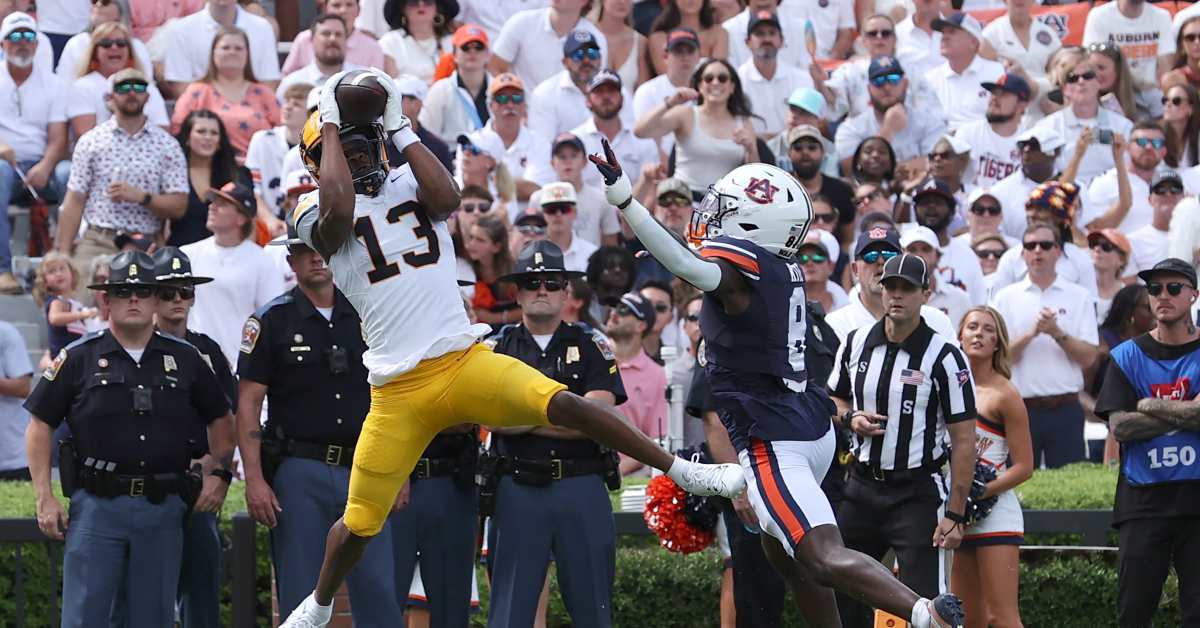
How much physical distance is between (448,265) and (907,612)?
97.4 inches

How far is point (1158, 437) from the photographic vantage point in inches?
399

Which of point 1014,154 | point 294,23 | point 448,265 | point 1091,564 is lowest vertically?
point 1091,564

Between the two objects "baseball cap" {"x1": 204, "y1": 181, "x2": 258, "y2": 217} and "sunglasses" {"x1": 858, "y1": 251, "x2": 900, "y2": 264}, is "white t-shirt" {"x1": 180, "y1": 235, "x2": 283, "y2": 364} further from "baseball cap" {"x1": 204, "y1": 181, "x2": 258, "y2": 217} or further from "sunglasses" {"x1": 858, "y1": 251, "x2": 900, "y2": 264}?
"sunglasses" {"x1": 858, "y1": 251, "x2": 900, "y2": 264}

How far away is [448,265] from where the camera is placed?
325 inches

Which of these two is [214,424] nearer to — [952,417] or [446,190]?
[446,190]

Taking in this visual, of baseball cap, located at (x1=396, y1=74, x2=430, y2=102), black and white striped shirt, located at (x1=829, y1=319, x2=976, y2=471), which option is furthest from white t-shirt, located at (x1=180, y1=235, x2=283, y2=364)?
black and white striped shirt, located at (x1=829, y1=319, x2=976, y2=471)

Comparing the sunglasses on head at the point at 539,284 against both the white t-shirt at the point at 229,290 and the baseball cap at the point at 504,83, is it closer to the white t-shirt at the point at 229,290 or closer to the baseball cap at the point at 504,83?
the white t-shirt at the point at 229,290

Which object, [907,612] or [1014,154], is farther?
[1014,154]

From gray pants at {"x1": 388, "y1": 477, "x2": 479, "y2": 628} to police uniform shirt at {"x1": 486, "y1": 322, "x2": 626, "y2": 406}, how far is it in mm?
771

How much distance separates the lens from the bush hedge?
35.7ft

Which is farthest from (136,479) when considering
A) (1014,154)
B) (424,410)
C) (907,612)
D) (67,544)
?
(1014,154)

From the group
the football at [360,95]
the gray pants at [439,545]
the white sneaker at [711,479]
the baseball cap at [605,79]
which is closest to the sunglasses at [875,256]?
the gray pants at [439,545]

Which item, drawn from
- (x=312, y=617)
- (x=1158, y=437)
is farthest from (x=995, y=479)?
(x=312, y=617)

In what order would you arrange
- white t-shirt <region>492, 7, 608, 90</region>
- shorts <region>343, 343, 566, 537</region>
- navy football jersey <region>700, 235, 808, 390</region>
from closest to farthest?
shorts <region>343, 343, 566, 537</region> → navy football jersey <region>700, 235, 808, 390</region> → white t-shirt <region>492, 7, 608, 90</region>
